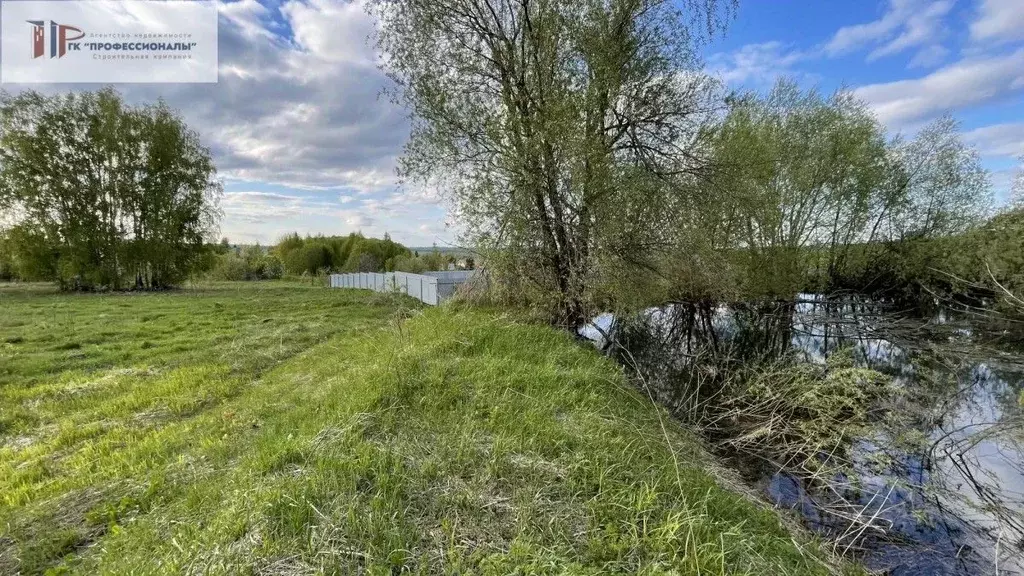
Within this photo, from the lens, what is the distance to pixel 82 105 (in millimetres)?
19203

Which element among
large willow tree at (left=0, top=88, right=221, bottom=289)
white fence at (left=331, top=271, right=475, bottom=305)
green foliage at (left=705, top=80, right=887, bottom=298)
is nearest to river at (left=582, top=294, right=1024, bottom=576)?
green foliage at (left=705, top=80, right=887, bottom=298)

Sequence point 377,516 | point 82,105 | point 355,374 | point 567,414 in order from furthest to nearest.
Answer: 1. point 82,105
2. point 355,374
3. point 567,414
4. point 377,516

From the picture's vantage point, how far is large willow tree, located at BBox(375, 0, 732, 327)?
7.22m

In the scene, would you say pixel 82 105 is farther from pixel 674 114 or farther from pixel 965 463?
pixel 965 463

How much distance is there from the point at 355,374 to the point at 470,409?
172cm

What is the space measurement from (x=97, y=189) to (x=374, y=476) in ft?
86.2

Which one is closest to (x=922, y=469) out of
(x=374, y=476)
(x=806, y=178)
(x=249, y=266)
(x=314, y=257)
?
(x=374, y=476)

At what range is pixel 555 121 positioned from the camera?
7.08 m

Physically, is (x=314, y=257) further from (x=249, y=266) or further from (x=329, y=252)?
(x=249, y=266)

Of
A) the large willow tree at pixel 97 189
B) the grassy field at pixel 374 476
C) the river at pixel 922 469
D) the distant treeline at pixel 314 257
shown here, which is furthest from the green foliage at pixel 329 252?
the river at pixel 922 469

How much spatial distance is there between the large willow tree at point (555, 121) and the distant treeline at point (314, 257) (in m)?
20.8

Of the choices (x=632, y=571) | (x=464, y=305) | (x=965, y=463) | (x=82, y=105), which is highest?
(x=82, y=105)

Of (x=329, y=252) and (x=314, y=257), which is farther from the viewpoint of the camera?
(x=329, y=252)

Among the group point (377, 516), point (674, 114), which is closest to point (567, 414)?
point (377, 516)
